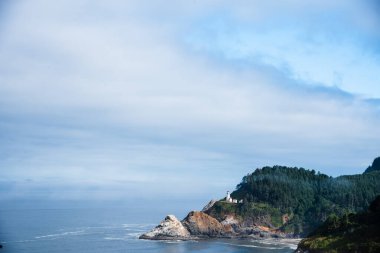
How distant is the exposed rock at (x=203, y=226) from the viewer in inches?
4535

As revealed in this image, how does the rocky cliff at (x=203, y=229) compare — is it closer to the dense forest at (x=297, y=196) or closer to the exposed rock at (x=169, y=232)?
the exposed rock at (x=169, y=232)

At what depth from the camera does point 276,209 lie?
12794 centimetres

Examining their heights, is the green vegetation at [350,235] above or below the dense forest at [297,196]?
below

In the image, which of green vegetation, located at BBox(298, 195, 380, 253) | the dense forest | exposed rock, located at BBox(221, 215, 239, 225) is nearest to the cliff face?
exposed rock, located at BBox(221, 215, 239, 225)

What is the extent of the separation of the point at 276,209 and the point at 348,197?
2076cm

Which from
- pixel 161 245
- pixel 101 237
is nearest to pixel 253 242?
pixel 161 245

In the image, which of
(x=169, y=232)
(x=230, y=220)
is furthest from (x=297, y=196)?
(x=169, y=232)

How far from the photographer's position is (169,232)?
112 metres

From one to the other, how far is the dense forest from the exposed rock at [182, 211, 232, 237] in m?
4.62

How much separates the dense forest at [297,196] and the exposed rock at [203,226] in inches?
182

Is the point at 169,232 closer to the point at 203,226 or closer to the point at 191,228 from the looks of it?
the point at 191,228

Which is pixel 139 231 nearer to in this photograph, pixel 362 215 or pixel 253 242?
pixel 253 242

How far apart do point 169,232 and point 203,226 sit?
8.52 m

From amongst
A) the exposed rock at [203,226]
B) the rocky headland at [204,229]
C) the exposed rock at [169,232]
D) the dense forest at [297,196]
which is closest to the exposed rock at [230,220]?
the rocky headland at [204,229]
